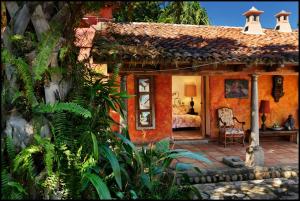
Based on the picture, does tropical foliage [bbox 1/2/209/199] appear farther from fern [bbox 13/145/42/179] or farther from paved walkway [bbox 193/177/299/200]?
paved walkway [bbox 193/177/299/200]

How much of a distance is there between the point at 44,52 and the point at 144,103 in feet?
21.6

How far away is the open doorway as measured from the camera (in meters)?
12.3

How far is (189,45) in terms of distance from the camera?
844cm

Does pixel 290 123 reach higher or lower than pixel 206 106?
lower

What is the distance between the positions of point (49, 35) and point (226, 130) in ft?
22.9

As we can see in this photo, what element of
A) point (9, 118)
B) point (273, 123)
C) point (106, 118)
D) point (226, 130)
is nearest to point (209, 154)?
point (226, 130)

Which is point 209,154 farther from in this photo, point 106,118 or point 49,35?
point 49,35

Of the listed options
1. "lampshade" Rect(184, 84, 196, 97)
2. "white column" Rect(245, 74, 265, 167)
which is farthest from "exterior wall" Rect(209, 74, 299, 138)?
"lampshade" Rect(184, 84, 196, 97)

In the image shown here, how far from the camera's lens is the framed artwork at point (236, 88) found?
36.4 feet

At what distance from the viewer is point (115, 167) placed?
170 inches

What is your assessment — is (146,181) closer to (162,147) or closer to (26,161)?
(162,147)

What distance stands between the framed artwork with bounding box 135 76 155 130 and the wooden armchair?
2.08 meters

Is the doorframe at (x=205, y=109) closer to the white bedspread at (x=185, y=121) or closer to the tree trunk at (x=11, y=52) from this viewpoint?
the white bedspread at (x=185, y=121)

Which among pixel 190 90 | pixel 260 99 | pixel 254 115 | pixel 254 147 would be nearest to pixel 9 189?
pixel 254 147
